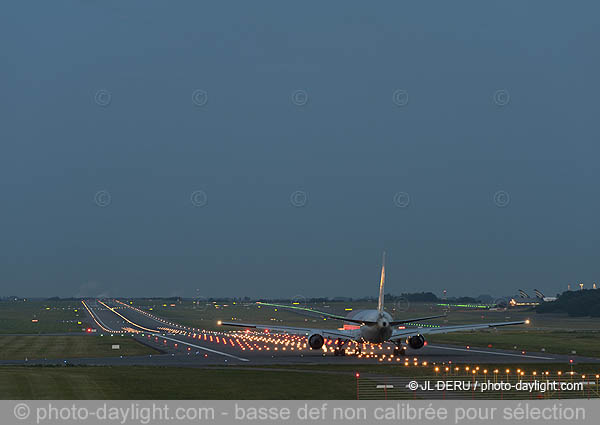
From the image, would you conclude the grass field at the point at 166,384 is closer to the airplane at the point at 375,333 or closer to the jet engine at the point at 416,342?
the airplane at the point at 375,333

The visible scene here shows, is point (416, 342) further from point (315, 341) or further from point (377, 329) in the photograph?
point (315, 341)

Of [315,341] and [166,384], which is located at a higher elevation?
[315,341]

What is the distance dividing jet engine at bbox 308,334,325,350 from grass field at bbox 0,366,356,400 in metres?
19.5

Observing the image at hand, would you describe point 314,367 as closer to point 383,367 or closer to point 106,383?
Answer: point 383,367

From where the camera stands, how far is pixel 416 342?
79125 millimetres

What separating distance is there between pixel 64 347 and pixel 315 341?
30.3 metres

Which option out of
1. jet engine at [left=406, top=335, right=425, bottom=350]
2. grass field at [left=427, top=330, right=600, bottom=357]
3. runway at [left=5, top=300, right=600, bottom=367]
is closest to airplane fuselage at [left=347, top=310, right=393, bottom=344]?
runway at [left=5, top=300, right=600, bottom=367]

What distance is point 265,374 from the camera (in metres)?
56.6

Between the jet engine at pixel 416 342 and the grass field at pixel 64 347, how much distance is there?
2524 cm

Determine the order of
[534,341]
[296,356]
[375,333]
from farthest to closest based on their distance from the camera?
1. [534,341]
2. [296,356]
3. [375,333]

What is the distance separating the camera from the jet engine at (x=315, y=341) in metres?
78.4

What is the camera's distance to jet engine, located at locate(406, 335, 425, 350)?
78.9 meters

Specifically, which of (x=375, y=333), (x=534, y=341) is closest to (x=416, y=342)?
(x=375, y=333)
